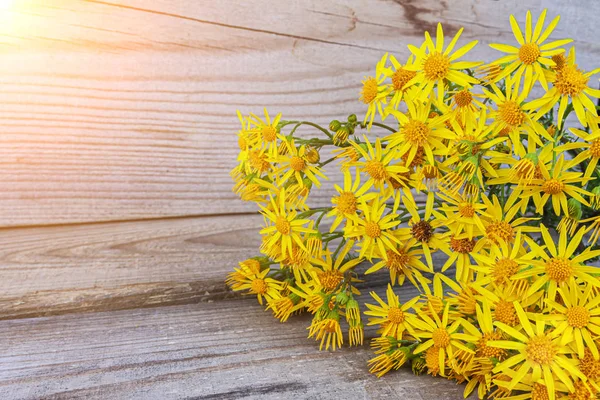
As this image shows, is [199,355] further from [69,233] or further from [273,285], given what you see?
[69,233]

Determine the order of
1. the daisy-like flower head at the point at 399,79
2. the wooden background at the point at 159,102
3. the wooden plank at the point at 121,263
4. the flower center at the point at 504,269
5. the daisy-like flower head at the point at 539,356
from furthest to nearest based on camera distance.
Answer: the wooden background at the point at 159,102, the wooden plank at the point at 121,263, the daisy-like flower head at the point at 399,79, the flower center at the point at 504,269, the daisy-like flower head at the point at 539,356

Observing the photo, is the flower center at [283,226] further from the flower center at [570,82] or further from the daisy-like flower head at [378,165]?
the flower center at [570,82]

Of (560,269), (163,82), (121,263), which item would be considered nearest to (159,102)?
(163,82)

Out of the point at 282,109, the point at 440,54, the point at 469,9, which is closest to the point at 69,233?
the point at 282,109

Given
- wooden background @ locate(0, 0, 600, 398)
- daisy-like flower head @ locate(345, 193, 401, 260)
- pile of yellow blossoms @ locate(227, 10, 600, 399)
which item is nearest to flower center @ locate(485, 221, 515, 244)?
pile of yellow blossoms @ locate(227, 10, 600, 399)

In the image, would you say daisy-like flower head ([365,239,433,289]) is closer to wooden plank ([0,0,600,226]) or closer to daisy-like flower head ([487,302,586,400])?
daisy-like flower head ([487,302,586,400])

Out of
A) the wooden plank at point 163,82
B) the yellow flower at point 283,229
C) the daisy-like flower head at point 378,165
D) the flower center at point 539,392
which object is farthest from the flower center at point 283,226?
the wooden plank at point 163,82
